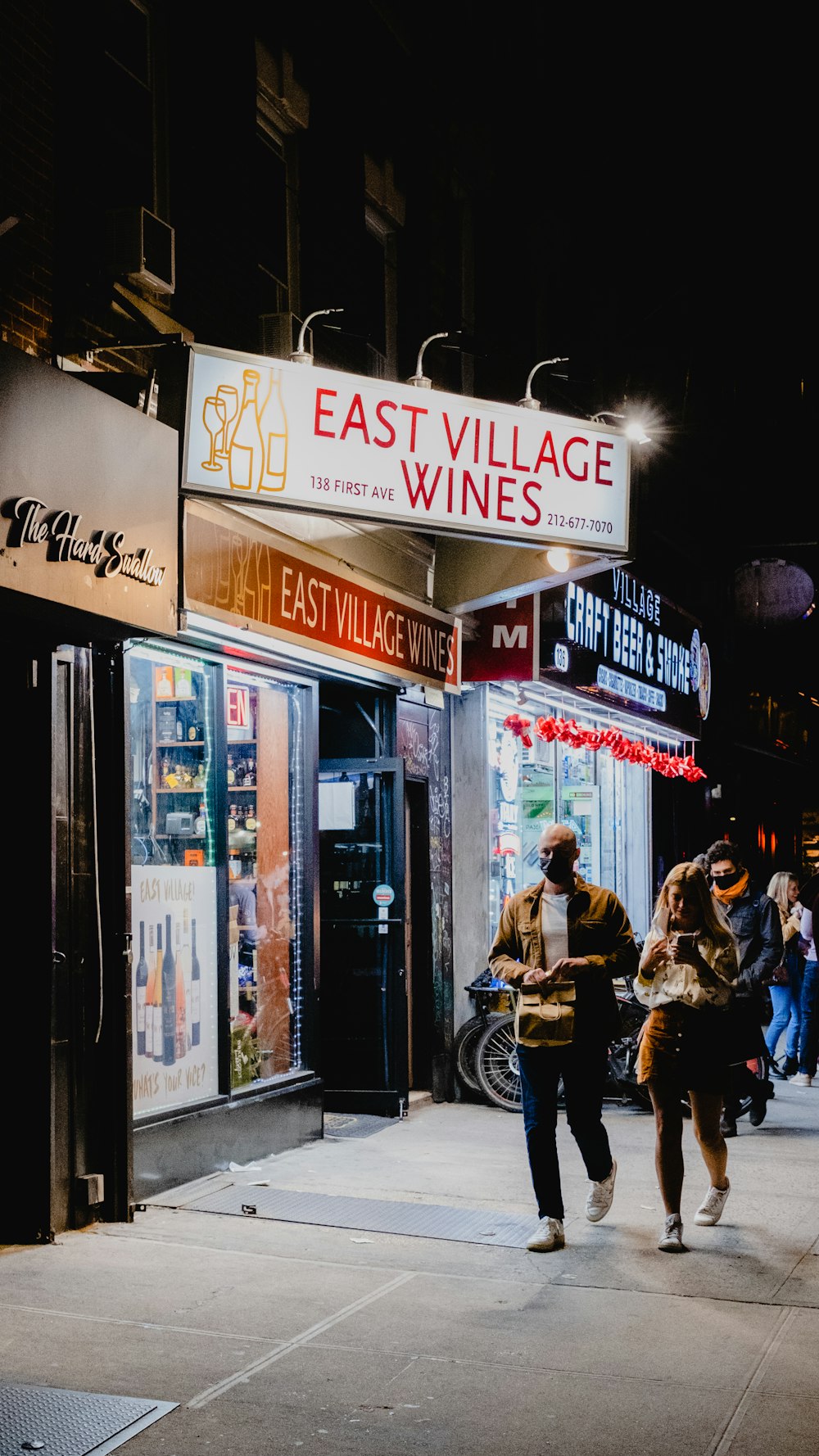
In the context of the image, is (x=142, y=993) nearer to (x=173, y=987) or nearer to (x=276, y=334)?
(x=173, y=987)

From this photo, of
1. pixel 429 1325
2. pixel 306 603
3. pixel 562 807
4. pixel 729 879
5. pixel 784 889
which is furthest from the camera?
pixel 562 807

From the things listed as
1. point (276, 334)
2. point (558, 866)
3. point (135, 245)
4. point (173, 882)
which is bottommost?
point (173, 882)

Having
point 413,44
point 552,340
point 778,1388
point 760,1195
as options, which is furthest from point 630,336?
point 778,1388

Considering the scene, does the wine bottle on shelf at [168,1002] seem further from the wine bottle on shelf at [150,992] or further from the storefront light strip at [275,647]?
the storefront light strip at [275,647]

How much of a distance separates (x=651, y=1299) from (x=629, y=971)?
5.70 ft

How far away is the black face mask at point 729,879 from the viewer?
34.4ft

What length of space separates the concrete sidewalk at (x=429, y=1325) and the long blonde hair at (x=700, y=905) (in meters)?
1.55

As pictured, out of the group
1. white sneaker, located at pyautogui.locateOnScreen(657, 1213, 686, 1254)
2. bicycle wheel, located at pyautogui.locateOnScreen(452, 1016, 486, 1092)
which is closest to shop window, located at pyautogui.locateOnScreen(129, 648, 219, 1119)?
white sneaker, located at pyautogui.locateOnScreen(657, 1213, 686, 1254)

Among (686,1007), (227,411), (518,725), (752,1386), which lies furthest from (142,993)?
(518,725)

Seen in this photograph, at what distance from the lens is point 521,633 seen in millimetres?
12461

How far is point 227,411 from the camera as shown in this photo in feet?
24.0

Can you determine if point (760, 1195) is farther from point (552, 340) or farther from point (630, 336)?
point (630, 336)

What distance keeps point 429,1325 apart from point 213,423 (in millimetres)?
4401

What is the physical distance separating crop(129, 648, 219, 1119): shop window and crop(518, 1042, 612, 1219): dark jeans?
2241 mm
